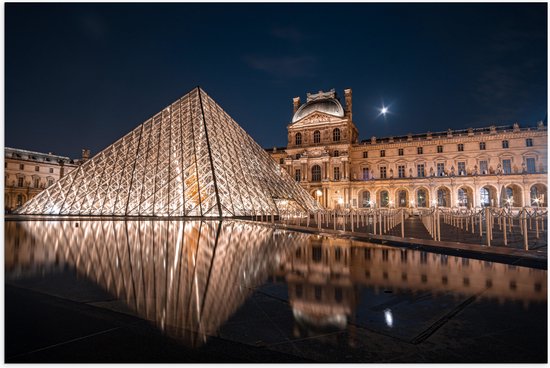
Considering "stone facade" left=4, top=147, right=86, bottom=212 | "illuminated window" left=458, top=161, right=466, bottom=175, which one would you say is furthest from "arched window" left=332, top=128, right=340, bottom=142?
"stone facade" left=4, top=147, right=86, bottom=212

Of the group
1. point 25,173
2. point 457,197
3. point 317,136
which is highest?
point 317,136

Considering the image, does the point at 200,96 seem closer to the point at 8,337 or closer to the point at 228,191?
the point at 228,191

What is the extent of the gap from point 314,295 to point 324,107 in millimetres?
42272

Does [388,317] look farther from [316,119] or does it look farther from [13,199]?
[13,199]

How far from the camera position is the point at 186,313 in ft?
9.07

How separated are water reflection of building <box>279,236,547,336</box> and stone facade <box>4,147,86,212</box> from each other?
46575 mm

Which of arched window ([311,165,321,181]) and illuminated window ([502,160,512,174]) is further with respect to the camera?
arched window ([311,165,321,181])

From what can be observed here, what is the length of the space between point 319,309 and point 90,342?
176 cm

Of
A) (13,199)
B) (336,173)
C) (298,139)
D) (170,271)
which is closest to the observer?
(170,271)

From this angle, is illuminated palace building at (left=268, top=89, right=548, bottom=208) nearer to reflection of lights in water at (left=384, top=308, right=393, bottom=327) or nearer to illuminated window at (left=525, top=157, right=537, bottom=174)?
→ illuminated window at (left=525, top=157, right=537, bottom=174)

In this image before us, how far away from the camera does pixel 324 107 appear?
143 feet

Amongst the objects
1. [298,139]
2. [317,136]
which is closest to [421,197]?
[317,136]

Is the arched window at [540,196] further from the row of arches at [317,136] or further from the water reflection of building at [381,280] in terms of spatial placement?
the water reflection of building at [381,280]

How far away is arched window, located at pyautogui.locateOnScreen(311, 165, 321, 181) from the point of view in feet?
141
